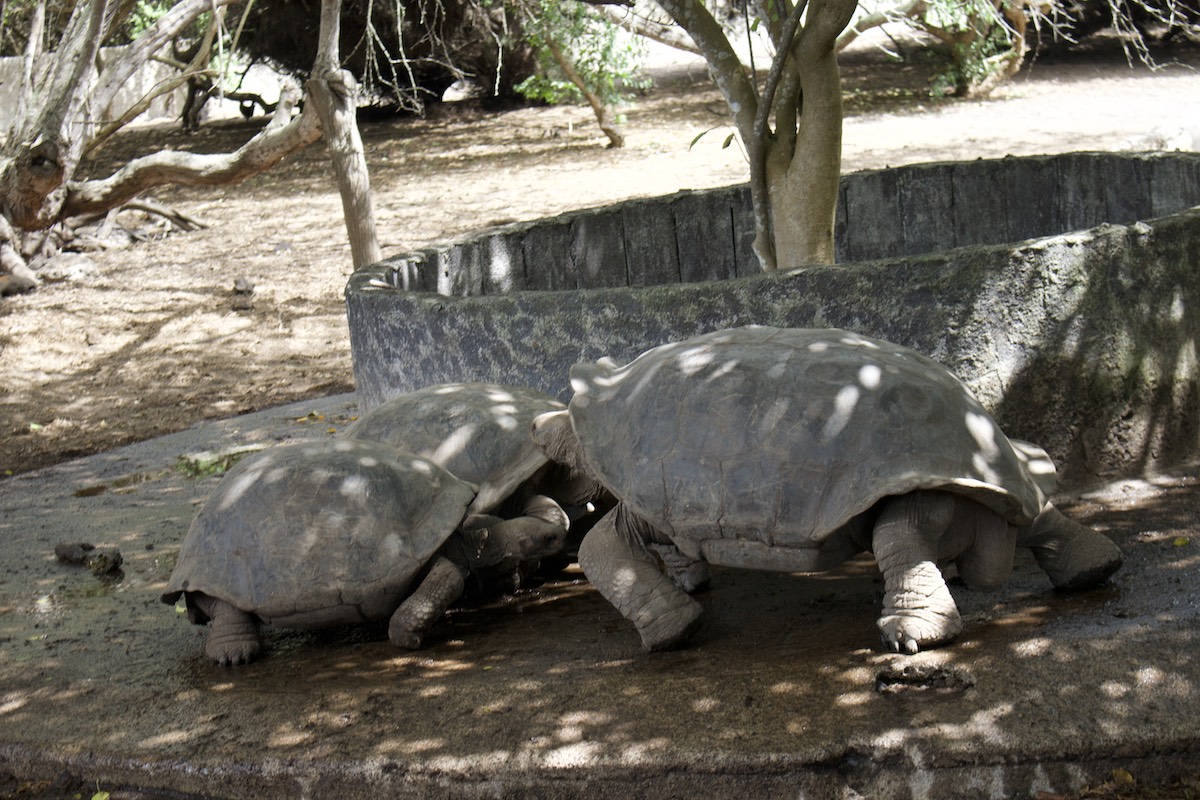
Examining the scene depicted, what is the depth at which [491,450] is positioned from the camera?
4.92 meters

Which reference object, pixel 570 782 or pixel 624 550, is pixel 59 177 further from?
pixel 570 782

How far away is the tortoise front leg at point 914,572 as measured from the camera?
3.65m

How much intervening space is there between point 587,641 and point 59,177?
8.61 metres

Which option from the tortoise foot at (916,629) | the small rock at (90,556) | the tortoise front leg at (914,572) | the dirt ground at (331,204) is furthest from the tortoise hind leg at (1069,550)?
the dirt ground at (331,204)

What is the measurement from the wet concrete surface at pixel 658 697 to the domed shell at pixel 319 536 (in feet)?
0.75

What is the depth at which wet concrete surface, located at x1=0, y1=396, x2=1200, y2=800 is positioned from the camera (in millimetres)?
3172

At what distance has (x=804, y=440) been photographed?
379 centimetres

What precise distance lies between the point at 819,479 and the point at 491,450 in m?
1.57

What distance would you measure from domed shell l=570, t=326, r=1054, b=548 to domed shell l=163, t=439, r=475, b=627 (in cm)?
73

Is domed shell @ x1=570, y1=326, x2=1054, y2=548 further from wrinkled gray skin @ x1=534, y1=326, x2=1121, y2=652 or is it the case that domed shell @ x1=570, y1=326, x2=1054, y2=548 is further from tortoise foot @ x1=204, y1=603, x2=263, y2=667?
tortoise foot @ x1=204, y1=603, x2=263, y2=667

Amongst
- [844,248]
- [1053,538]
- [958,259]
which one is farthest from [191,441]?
[1053,538]

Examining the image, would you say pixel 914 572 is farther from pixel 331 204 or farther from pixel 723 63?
pixel 331 204

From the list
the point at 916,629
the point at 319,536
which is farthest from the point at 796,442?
the point at 319,536

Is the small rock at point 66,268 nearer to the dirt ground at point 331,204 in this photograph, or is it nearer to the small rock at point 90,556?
the dirt ground at point 331,204
